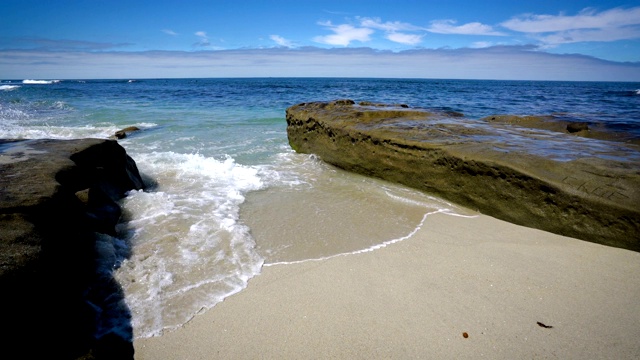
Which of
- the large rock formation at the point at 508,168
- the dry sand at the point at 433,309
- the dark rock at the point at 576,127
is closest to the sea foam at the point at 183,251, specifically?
the dry sand at the point at 433,309

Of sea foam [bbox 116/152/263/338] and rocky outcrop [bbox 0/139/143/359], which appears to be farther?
sea foam [bbox 116/152/263/338]

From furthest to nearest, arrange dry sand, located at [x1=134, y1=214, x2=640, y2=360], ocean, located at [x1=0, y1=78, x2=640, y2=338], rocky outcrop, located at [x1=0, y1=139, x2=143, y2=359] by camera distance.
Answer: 1. ocean, located at [x1=0, y1=78, x2=640, y2=338]
2. dry sand, located at [x1=134, y1=214, x2=640, y2=360]
3. rocky outcrop, located at [x1=0, y1=139, x2=143, y2=359]

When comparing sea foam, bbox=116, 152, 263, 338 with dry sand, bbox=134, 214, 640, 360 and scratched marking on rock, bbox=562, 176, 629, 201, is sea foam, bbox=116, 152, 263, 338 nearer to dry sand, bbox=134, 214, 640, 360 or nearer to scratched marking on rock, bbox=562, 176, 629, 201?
dry sand, bbox=134, 214, 640, 360

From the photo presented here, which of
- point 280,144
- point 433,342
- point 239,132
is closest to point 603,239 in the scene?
point 433,342

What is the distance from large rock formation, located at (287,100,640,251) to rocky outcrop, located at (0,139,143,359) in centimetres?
394

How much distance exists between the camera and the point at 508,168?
3.82 meters

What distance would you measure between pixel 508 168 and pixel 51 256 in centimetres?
442

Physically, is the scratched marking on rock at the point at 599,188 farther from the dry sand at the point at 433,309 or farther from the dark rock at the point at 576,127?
the dark rock at the point at 576,127

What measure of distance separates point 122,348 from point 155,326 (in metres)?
0.23

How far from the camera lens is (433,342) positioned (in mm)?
2135

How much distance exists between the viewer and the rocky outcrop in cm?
174

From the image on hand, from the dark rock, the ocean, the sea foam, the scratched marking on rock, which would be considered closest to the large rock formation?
the scratched marking on rock

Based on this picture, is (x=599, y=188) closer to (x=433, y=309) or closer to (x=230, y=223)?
(x=433, y=309)

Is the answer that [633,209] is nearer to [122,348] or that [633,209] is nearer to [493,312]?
[493,312]
